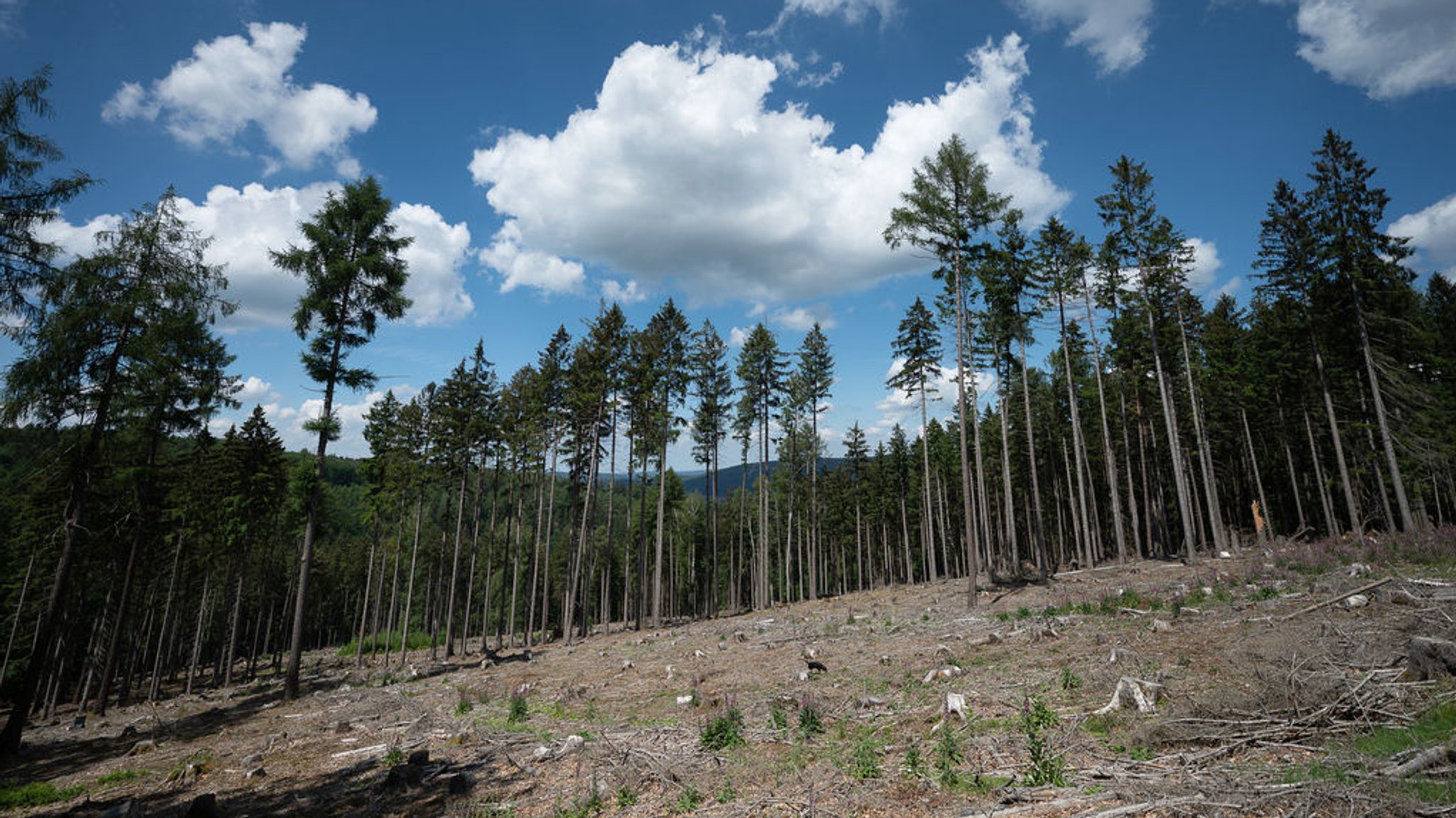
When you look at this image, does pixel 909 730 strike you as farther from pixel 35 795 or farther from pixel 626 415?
pixel 626 415

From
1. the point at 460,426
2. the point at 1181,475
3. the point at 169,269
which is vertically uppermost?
the point at 169,269

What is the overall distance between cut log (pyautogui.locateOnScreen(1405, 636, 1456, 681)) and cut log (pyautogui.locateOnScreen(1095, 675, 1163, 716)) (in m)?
2.43

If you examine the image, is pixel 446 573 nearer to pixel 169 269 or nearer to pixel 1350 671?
pixel 169 269

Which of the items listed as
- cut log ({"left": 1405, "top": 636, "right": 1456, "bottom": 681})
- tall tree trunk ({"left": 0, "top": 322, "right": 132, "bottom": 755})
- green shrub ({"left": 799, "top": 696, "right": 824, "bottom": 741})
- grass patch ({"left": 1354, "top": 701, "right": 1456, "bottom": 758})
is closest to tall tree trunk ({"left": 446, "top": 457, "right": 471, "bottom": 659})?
tall tree trunk ({"left": 0, "top": 322, "right": 132, "bottom": 755})

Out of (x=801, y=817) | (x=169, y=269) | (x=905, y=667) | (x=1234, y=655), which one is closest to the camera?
(x=801, y=817)

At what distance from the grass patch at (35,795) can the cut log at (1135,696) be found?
1719 cm

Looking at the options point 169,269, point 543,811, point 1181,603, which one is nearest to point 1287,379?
point 1181,603

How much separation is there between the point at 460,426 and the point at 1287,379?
4750 centimetres

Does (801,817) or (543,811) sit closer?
(801,817)

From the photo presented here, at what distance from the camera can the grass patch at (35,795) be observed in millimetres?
10016

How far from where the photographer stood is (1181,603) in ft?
43.6

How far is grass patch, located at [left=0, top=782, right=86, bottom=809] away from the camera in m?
10.0

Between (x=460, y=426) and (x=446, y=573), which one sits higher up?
(x=460, y=426)

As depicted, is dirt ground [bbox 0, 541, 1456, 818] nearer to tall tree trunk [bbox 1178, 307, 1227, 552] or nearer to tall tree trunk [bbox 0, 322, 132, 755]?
tall tree trunk [bbox 0, 322, 132, 755]
